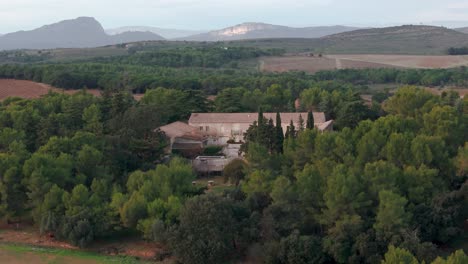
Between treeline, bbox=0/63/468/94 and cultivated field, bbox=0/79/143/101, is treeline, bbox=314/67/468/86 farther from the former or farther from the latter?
cultivated field, bbox=0/79/143/101

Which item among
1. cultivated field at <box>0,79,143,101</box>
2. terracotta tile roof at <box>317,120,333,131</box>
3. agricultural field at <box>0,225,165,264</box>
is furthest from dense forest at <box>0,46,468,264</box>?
cultivated field at <box>0,79,143,101</box>

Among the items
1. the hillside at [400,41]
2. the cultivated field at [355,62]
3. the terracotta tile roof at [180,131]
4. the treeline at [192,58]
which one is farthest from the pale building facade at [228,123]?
the hillside at [400,41]

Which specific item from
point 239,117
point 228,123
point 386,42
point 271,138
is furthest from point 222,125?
point 386,42

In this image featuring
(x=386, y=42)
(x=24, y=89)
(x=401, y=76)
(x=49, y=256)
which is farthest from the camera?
(x=386, y=42)

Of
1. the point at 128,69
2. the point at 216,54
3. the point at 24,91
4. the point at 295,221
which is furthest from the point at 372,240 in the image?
the point at 216,54

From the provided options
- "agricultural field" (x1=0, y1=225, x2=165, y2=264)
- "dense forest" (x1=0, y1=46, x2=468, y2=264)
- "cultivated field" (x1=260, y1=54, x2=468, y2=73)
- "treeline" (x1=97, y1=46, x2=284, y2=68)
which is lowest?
"agricultural field" (x1=0, y1=225, x2=165, y2=264)

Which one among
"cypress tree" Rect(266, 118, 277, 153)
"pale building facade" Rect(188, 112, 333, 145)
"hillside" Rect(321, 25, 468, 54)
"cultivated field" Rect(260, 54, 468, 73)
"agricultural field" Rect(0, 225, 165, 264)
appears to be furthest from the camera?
"hillside" Rect(321, 25, 468, 54)

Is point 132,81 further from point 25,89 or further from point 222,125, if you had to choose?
point 222,125

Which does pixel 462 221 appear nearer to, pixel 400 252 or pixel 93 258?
pixel 400 252
